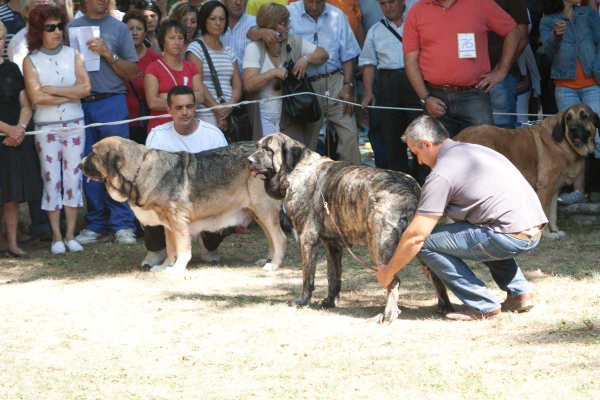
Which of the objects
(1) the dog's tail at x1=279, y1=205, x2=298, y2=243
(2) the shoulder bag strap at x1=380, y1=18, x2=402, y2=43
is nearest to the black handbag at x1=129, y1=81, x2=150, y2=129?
(1) the dog's tail at x1=279, y1=205, x2=298, y2=243

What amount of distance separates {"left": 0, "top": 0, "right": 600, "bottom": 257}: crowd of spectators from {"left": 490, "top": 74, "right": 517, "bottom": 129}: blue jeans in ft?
0.05

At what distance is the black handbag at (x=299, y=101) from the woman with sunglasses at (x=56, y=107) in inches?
88.6

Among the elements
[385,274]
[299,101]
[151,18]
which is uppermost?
[151,18]

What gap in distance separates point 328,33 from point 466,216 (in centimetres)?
523

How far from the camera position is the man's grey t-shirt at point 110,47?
34.0 feet

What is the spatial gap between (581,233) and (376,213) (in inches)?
170

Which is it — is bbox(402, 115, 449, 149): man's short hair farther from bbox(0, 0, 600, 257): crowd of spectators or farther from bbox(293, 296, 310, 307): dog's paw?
bbox(0, 0, 600, 257): crowd of spectators

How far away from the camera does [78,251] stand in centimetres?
1027

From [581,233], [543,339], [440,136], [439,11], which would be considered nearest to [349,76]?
[439,11]

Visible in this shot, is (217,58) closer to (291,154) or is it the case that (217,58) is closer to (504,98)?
(504,98)

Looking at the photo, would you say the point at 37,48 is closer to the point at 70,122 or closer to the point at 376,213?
the point at 70,122

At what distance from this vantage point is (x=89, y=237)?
10.7 metres

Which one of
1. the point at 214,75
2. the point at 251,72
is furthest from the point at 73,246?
the point at 251,72

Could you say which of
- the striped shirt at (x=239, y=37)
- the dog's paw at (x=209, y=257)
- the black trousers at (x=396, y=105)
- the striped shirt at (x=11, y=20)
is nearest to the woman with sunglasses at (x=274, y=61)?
the striped shirt at (x=239, y=37)
